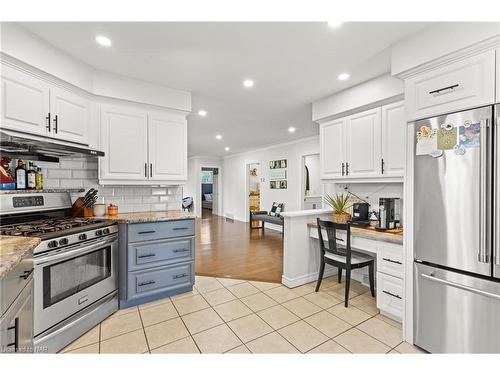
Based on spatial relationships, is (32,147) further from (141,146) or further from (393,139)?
(393,139)

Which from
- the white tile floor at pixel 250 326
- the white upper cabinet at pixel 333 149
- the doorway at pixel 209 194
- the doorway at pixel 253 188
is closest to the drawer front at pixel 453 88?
the white upper cabinet at pixel 333 149

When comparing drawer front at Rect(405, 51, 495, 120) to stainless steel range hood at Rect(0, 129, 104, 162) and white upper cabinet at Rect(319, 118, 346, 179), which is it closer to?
white upper cabinet at Rect(319, 118, 346, 179)

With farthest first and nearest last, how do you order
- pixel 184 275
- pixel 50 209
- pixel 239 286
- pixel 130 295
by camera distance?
pixel 239 286 < pixel 184 275 < pixel 130 295 < pixel 50 209

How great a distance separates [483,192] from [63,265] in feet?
9.99

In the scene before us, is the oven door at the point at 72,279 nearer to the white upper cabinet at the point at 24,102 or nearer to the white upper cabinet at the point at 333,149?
the white upper cabinet at the point at 24,102

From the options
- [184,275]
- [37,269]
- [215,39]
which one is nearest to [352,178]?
[215,39]

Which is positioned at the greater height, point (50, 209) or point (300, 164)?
point (300, 164)

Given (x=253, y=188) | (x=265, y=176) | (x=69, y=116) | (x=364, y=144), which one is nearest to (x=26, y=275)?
(x=69, y=116)

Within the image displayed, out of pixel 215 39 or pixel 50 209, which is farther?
pixel 50 209

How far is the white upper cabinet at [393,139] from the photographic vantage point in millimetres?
2574

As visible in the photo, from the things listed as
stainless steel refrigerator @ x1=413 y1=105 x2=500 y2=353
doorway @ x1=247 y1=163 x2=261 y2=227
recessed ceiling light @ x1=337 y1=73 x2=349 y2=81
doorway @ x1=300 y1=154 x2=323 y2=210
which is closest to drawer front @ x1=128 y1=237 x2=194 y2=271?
stainless steel refrigerator @ x1=413 y1=105 x2=500 y2=353

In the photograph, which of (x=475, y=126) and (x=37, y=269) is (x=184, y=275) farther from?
(x=475, y=126)

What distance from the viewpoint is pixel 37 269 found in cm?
173
